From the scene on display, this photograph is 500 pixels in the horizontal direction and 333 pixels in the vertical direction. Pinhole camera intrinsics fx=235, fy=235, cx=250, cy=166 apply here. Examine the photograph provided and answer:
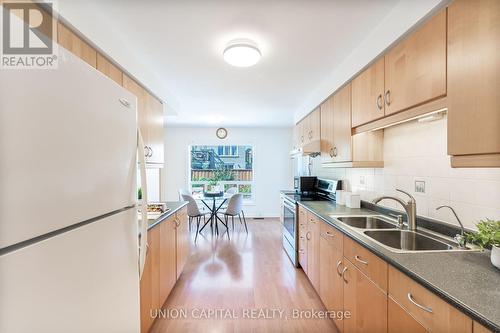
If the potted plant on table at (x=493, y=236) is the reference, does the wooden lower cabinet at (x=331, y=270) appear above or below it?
below

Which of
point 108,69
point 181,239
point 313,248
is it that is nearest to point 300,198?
point 313,248

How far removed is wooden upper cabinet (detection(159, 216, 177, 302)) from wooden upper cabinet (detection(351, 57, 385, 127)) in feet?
6.47

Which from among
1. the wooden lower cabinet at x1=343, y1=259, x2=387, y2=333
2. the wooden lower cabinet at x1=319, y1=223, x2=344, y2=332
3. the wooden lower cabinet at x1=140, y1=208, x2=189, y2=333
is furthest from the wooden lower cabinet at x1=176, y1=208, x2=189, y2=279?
the wooden lower cabinet at x1=343, y1=259, x2=387, y2=333

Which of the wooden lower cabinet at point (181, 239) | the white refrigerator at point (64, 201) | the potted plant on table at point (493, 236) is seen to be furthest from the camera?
the wooden lower cabinet at point (181, 239)

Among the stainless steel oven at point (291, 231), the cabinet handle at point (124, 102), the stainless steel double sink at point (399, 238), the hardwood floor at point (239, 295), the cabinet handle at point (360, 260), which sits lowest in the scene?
the hardwood floor at point (239, 295)

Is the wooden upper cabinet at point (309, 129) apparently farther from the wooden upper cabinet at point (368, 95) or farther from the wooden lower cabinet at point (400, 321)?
the wooden lower cabinet at point (400, 321)

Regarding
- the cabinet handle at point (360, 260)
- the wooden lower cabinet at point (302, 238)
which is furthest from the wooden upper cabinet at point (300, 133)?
the cabinet handle at point (360, 260)

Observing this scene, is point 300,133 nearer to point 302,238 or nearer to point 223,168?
point 302,238

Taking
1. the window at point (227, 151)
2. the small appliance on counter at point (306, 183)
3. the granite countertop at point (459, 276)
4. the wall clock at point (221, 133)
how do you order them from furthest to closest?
the window at point (227, 151) → the wall clock at point (221, 133) → the small appliance on counter at point (306, 183) → the granite countertop at point (459, 276)

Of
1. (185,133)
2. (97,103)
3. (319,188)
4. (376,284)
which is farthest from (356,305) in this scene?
(185,133)

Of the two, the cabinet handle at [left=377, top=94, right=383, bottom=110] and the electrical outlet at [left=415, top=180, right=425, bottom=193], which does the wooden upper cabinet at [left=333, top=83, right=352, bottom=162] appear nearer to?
the cabinet handle at [left=377, top=94, right=383, bottom=110]

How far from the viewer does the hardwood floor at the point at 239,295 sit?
2010mm

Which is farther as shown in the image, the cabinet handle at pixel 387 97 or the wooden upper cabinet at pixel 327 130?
the wooden upper cabinet at pixel 327 130

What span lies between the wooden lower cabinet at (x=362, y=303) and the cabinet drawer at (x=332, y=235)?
0.14 meters
